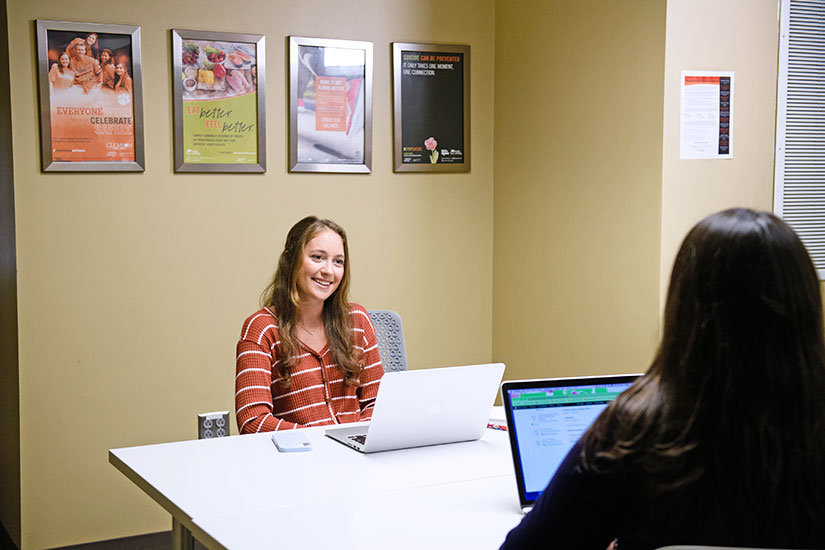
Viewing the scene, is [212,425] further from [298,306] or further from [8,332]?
[8,332]

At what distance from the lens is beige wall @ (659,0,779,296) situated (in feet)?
10.8

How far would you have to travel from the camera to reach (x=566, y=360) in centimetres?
389

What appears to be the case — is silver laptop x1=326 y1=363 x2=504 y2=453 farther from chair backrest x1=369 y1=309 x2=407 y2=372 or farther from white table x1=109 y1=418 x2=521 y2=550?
chair backrest x1=369 y1=309 x2=407 y2=372

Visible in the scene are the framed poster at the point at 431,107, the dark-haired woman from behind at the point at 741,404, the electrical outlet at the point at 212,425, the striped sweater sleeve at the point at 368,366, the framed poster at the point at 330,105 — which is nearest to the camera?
the dark-haired woman from behind at the point at 741,404

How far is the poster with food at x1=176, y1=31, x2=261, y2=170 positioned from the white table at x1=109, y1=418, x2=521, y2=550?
165cm

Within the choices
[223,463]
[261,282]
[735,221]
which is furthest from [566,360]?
[735,221]

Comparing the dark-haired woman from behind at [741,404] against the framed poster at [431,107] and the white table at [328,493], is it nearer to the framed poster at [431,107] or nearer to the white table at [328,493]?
the white table at [328,493]

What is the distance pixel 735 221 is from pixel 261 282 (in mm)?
2978

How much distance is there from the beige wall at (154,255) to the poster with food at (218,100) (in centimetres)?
7

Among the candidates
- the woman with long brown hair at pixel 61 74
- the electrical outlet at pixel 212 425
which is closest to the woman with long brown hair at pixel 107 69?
the woman with long brown hair at pixel 61 74

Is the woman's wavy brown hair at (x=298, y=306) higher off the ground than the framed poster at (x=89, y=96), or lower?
lower

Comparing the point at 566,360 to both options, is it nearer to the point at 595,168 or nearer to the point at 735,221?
the point at 595,168

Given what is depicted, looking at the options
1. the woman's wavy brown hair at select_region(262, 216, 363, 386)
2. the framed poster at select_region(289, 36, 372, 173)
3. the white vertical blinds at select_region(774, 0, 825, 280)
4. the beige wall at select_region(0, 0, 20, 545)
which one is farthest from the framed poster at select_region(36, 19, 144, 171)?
the white vertical blinds at select_region(774, 0, 825, 280)

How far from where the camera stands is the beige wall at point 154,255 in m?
3.52
